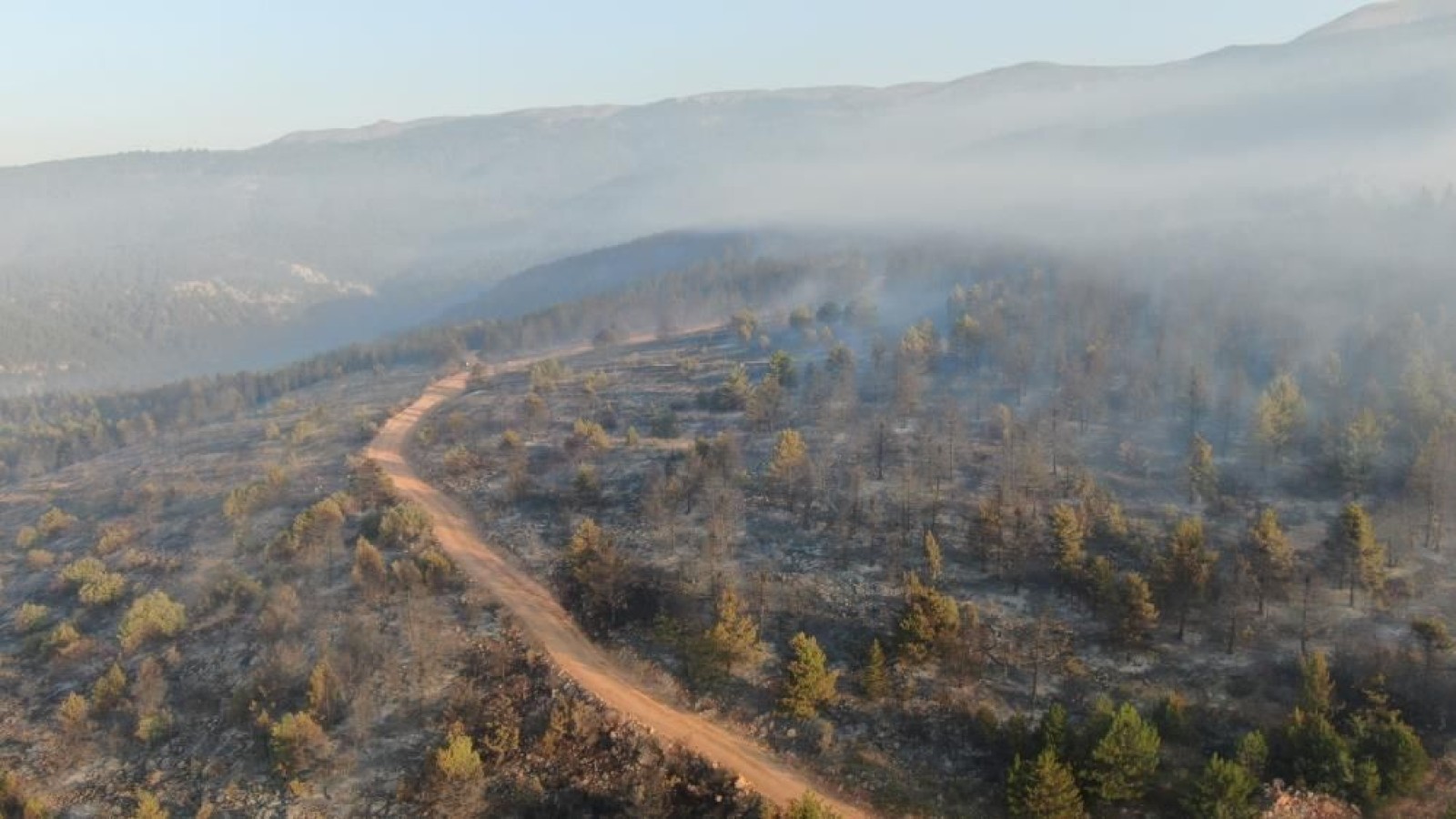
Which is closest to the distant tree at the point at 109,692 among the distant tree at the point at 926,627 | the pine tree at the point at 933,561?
the distant tree at the point at 926,627

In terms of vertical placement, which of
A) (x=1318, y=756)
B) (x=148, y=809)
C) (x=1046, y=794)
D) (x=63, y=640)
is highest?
(x=63, y=640)

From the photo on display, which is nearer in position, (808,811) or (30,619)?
(808,811)

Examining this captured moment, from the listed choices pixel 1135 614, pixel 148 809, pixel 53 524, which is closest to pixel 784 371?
pixel 1135 614

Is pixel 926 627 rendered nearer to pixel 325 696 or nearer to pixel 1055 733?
pixel 1055 733

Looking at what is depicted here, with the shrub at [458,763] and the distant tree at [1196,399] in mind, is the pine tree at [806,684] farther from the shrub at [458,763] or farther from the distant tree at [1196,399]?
the distant tree at [1196,399]

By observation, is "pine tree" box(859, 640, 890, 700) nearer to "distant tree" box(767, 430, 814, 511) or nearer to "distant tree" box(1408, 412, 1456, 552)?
"distant tree" box(767, 430, 814, 511)

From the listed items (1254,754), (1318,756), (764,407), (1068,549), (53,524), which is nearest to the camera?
(1318,756)

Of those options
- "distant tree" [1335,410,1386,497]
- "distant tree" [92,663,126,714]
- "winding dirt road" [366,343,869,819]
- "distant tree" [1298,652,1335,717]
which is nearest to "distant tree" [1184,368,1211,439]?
"distant tree" [1335,410,1386,497]
